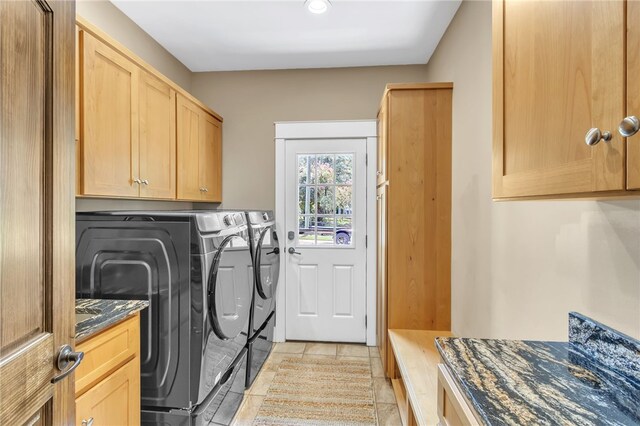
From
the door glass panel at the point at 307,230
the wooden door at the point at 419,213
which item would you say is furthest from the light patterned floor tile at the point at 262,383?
the door glass panel at the point at 307,230

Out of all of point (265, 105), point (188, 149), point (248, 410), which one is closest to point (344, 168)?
point (265, 105)

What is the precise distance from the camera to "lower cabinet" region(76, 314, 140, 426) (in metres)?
1.17

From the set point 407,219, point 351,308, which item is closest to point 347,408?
point 351,308

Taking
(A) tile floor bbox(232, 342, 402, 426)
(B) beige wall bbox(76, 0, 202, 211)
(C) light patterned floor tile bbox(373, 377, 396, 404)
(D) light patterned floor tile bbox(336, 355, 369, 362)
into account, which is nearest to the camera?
(B) beige wall bbox(76, 0, 202, 211)

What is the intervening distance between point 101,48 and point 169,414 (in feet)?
6.20

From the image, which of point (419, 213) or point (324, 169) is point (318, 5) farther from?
point (419, 213)

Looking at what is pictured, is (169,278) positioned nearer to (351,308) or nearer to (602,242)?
(602,242)

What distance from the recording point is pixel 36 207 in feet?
2.65

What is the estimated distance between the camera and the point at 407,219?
7.72 ft

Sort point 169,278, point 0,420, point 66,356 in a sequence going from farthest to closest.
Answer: point 169,278
point 66,356
point 0,420

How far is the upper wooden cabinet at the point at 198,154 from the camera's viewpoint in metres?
2.58

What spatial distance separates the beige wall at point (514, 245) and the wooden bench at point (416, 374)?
10.5 inches

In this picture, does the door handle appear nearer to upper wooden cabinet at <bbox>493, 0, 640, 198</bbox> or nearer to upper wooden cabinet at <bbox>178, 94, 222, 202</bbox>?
upper wooden cabinet at <bbox>493, 0, 640, 198</bbox>

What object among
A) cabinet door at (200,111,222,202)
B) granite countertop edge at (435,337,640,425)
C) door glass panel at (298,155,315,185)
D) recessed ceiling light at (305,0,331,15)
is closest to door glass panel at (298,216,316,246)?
door glass panel at (298,155,315,185)
